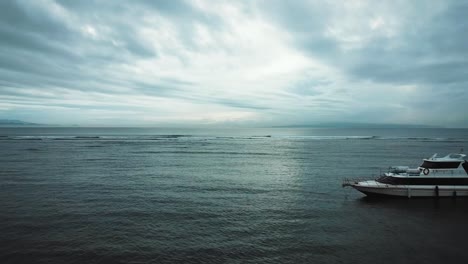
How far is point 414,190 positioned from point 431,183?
2.56 meters

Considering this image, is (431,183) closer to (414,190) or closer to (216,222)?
(414,190)

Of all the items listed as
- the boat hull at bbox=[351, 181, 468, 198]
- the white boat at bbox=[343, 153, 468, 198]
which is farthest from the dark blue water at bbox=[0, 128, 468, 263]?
the white boat at bbox=[343, 153, 468, 198]

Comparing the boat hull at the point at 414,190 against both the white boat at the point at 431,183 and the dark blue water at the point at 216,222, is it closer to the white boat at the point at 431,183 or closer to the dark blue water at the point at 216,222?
the white boat at the point at 431,183

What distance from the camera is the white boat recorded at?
1628 inches

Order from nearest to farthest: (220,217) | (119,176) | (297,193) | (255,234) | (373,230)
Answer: (255,234) < (373,230) < (220,217) < (297,193) < (119,176)

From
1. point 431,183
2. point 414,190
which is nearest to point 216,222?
point 414,190

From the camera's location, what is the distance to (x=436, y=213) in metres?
35.8

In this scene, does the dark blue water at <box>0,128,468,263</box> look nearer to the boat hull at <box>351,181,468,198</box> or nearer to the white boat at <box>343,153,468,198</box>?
the boat hull at <box>351,181,468,198</box>

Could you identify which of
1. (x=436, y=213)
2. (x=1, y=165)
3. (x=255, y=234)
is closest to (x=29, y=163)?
(x=1, y=165)

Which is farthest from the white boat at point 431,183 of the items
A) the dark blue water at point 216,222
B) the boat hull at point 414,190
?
the dark blue water at point 216,222

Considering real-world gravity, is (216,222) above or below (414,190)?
below

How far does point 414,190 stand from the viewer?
136 ft

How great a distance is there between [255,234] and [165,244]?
25.4 feet

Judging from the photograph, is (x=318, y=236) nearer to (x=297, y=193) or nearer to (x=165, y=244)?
(x=165, y=244)
